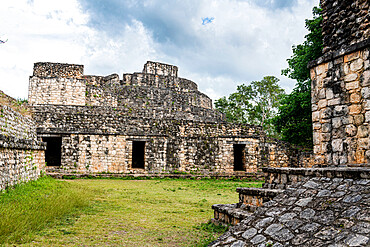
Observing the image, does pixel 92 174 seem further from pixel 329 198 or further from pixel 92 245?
pixel 329 198

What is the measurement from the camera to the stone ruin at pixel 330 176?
3.06m

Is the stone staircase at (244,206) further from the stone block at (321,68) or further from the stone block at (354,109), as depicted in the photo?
the stone block at (321,68)

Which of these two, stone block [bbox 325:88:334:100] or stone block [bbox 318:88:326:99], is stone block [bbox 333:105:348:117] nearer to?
stone block [bbox 325:88:334:100]

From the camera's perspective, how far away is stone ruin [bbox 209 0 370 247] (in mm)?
3061

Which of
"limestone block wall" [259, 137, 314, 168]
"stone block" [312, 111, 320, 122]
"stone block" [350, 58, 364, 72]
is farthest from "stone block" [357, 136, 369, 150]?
"limestone block wall" [259, 137, 314, 168]

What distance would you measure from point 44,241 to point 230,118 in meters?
28.0

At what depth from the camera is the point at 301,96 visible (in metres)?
16.1

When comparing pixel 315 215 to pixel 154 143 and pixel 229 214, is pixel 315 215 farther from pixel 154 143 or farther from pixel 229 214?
pixel 154 143

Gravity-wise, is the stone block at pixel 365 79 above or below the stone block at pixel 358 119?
above

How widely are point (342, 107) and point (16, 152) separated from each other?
24.8 feet

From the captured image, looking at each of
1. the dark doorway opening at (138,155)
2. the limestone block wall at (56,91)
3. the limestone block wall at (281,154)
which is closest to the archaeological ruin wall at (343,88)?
the limestone block wall at (281,154)

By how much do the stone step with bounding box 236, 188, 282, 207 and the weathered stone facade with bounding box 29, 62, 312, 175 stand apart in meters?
11.2

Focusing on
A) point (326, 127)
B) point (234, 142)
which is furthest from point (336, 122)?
point (234, 142)

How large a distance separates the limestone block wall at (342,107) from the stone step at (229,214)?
7.10 ft
